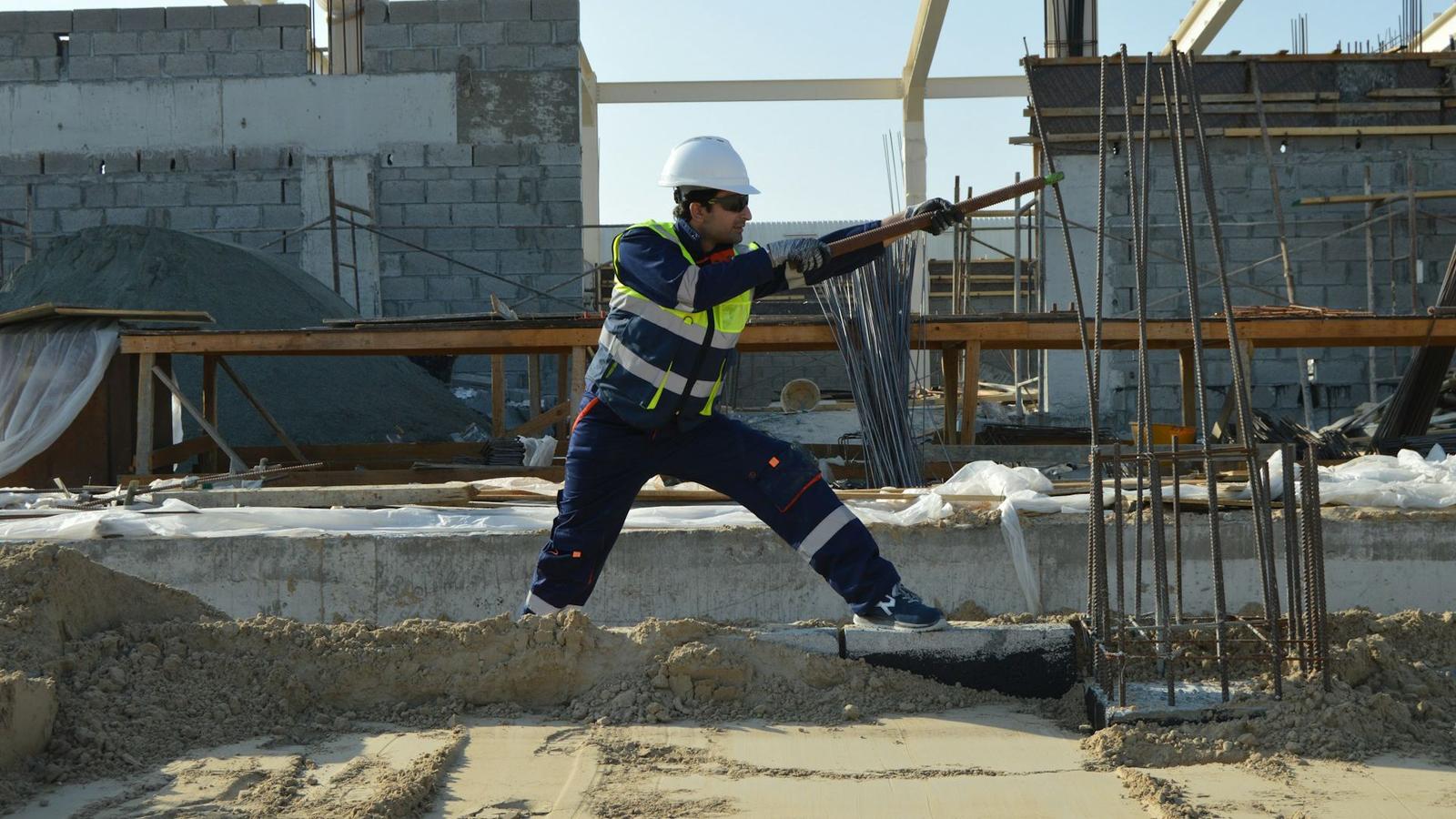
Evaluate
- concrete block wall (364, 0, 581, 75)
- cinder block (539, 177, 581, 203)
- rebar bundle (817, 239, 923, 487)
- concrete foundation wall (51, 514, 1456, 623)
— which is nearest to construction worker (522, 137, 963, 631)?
concrete foundation wall (51, 514, 1456, 623)

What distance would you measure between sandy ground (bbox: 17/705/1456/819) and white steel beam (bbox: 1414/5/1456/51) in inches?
597

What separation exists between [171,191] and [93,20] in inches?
86.7

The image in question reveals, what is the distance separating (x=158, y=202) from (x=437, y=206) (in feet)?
10.7

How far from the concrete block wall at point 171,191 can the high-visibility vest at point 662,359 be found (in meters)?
12.5

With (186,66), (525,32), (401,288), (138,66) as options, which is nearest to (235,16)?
(186,66)

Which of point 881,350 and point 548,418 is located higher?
point 881,350

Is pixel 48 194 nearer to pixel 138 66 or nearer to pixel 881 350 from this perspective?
pixel 138 66

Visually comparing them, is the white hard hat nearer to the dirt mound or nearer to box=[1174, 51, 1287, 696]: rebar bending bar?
box=[1174, 51, 1287, 696]: rebar bending bar

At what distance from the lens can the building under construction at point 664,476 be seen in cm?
369

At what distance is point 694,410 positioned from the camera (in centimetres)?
444

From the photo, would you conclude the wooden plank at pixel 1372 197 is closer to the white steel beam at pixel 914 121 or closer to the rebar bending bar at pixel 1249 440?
the white steel beam at pixel 914 121

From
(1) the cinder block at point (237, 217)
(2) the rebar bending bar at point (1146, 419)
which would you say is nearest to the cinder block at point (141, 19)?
(1) the cinder block at point (237, 217)

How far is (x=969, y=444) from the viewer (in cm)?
947

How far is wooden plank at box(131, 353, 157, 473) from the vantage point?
9492 mm
